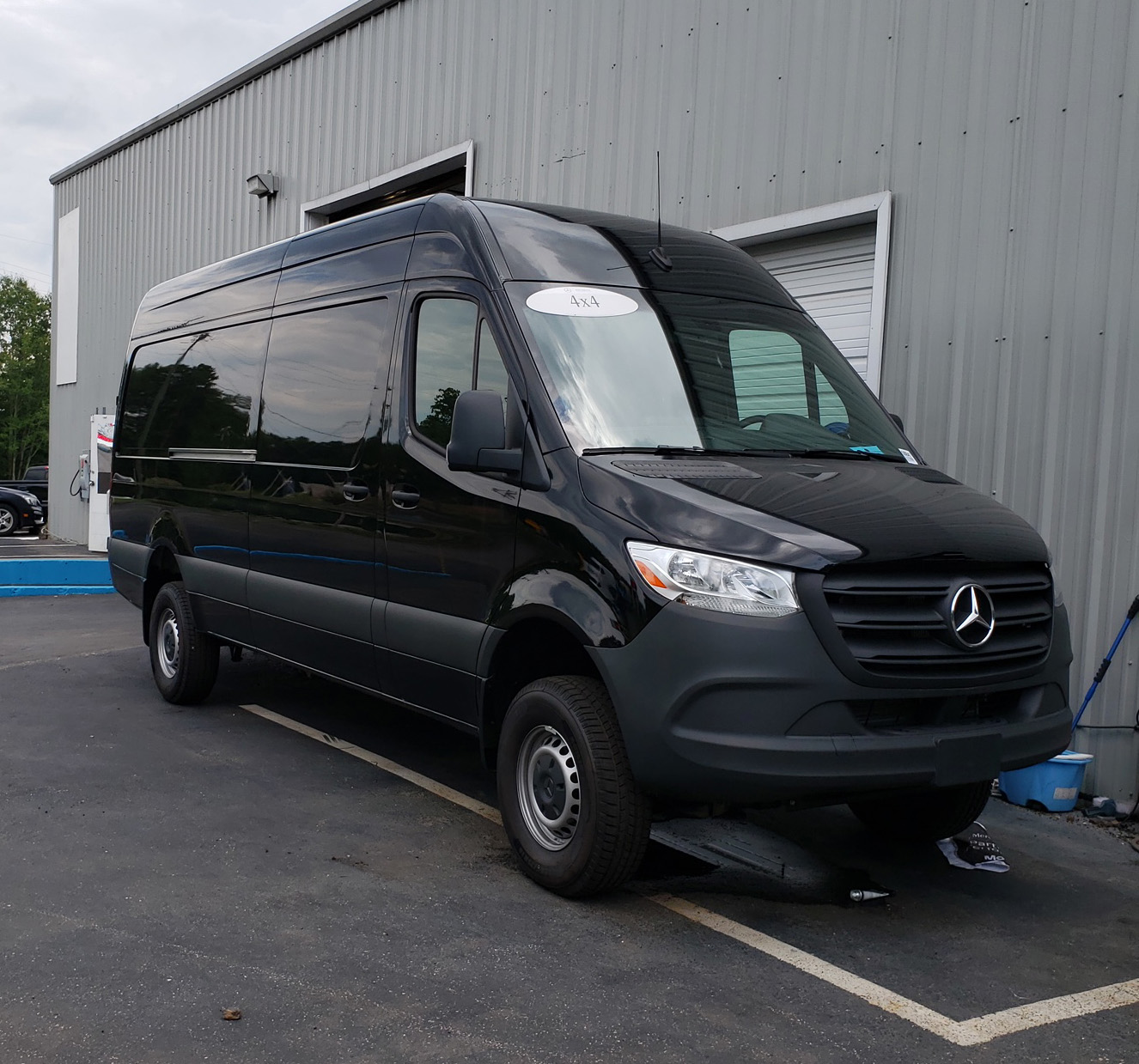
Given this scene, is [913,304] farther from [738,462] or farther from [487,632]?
[487,632]

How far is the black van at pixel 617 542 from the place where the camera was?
3.90 meters

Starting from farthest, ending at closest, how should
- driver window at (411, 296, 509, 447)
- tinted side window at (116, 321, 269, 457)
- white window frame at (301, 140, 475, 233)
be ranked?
white window frame at (301, 140, 475, 233) < tinted side window at (116, 321, 269, 457) < driver window at (411, 296, 509, 447)

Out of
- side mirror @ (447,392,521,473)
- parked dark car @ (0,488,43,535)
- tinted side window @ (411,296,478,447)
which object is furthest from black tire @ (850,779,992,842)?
parked dark car @ (0,488,43,535)

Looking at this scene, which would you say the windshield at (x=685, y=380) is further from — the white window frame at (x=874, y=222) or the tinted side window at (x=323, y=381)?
the white window frame at (x=874, y=222)

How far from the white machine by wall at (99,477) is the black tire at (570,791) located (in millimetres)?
16457

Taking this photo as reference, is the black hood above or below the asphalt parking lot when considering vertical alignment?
above

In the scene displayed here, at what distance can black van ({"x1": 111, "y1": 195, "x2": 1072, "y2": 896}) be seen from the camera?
390cm

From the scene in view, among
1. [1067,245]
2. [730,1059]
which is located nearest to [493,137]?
[1067,245]

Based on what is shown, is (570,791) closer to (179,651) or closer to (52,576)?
(179,651)

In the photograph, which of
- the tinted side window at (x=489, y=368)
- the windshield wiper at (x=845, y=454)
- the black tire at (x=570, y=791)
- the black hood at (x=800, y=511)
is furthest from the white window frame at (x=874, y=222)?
the black tire at (x=570, y=791)

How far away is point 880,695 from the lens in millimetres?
3924

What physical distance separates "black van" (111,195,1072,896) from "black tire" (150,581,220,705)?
3.06 feet

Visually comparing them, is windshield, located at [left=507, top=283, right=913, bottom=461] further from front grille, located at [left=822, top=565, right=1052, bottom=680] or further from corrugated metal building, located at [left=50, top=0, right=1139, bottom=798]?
corrugated metal building, located at [left=50, top=0, right=1139, bottom=798]

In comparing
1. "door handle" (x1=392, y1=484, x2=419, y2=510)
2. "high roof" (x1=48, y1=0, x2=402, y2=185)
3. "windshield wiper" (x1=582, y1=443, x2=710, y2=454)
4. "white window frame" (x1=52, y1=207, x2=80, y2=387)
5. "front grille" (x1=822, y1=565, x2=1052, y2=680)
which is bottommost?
"front grille" (x1=822, y1=565, x2=1052, y2=680)
